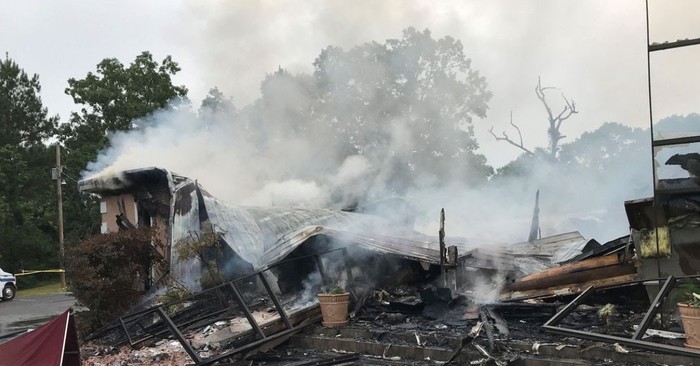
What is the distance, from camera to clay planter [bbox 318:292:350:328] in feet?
28.3

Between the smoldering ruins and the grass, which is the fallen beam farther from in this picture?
the grass

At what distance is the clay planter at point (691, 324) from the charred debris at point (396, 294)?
10.0 inches

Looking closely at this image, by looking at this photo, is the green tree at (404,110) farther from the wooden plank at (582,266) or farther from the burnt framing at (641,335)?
the burnt framing at (641,335)

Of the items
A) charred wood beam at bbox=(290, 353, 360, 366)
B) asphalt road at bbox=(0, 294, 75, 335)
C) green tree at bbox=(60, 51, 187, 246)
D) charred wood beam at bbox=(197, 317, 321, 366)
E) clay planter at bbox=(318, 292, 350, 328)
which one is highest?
green tree at bbox=(60, 51, 187, 246)

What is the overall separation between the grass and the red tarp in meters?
20.6

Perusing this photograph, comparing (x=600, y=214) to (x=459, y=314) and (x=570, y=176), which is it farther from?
(x=459, y=314)

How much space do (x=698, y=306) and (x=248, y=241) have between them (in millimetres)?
8210

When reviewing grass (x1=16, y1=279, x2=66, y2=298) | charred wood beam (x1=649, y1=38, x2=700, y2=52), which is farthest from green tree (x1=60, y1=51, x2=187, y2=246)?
charred wood beam (x1=649, y1=38, x2=700, y2=52)

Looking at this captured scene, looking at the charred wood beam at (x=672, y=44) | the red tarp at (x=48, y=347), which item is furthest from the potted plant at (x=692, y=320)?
the red tarp at (x=48, y=347)

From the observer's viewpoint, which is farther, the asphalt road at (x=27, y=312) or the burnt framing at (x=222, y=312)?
the asphalt road at (x=27, y=312)

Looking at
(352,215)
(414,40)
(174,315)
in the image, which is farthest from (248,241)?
(414,40)

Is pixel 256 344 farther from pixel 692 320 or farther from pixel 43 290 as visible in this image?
pixel 43 290

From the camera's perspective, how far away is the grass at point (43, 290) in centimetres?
2510

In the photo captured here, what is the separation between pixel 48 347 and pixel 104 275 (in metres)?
4.75
